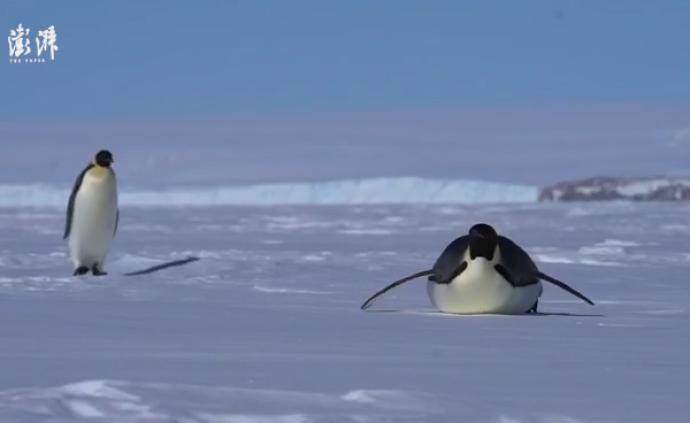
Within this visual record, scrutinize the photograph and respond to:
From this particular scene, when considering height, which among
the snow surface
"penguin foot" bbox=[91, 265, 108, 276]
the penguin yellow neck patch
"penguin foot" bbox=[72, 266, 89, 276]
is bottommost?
"penguin foot" bbox=[91, 265, 108, 276]

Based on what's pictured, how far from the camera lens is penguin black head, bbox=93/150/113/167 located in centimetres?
887

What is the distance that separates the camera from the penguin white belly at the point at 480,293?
4.84 metres

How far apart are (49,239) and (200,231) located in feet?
9.47

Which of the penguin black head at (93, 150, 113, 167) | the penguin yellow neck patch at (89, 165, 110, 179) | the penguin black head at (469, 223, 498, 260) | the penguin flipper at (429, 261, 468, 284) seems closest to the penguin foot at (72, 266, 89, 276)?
the penguin yellow neck patch at (89, 165, 110, 179)

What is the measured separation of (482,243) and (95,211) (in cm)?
458

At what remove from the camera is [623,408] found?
2.51 m

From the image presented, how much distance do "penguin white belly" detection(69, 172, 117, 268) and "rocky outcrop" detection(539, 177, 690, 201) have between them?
2800 centimetres

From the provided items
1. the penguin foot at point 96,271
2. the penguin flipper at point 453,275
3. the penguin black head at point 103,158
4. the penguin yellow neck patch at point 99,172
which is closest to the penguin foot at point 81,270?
the penguin foot at point 96,271

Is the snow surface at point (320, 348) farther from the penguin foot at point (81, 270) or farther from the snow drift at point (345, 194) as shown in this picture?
the snow drift at point (345, 194)

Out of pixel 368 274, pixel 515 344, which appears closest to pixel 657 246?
pixel 368 274

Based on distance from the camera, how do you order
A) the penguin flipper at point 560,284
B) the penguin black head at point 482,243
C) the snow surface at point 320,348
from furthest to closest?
the penguin flipper at point 560,284
the penguin black head at point 482,243
the snow surface at point 320,348

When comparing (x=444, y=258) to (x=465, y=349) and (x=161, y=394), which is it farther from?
(x=161, y=394)

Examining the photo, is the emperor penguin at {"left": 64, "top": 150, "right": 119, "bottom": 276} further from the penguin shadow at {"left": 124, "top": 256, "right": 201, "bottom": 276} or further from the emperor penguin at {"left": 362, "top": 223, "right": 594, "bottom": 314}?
the emperor penguin at {"left": 362, "top": 223, "right": 594, "bottom": 314}

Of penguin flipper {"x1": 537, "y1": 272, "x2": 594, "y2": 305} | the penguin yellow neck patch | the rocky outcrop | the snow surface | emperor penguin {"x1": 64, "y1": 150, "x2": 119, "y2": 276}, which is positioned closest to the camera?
the snow surface
